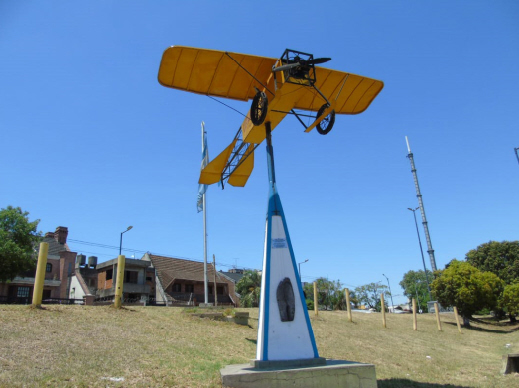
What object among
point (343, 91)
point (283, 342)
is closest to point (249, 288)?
point (343, 91)

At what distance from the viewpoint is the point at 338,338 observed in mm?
16828

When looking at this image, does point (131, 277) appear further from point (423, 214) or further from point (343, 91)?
point (423, 214)

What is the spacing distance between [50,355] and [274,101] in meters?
8.31

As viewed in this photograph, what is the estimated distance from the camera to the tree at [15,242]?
1123 inches

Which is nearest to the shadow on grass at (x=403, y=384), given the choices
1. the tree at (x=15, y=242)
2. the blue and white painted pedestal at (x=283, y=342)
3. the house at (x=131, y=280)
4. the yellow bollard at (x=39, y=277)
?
the blue and white painted pedestal at (x=283, y=342)

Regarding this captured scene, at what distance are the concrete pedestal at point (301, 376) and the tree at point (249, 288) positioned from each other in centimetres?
3804

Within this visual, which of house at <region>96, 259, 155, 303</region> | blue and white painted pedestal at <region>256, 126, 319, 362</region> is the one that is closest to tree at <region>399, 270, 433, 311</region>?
house at <region>96, 259, 155, 303</region>

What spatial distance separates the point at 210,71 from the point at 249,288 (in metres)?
39.9

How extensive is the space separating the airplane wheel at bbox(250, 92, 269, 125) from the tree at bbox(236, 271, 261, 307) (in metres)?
38.0

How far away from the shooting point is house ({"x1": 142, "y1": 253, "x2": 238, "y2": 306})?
1647 inches

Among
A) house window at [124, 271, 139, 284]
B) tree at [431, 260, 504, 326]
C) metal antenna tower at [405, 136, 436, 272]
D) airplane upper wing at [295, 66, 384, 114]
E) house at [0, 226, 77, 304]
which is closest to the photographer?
airplane upper wing at [295, 66, 384, 114]

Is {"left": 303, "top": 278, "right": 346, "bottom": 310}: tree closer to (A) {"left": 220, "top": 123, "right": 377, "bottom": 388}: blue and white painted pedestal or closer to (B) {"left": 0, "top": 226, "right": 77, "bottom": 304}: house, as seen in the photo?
(B) {"left": 0, "top": 226, "right": 77, "bottom": 304}: house

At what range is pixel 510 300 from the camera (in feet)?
113

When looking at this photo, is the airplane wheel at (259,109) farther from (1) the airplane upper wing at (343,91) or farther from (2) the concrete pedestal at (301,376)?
(2) the concrete pedestal at (301,376)
